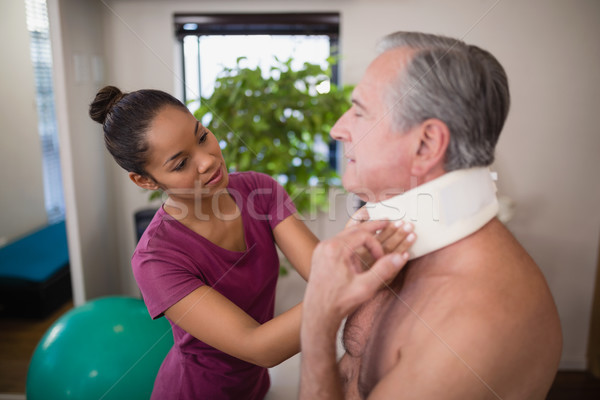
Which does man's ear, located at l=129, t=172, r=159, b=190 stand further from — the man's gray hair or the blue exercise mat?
the blue exercise mat

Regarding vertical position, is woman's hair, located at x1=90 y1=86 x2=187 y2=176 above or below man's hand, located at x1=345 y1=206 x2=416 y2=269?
above

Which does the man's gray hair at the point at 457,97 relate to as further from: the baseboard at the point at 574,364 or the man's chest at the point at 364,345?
the baseboard at the point at 574,364

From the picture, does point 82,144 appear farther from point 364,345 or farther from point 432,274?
point 432,274

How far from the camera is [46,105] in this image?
2283mm

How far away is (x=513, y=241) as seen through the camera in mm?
849

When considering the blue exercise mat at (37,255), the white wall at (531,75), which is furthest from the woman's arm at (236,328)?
the white wall at (531,75)

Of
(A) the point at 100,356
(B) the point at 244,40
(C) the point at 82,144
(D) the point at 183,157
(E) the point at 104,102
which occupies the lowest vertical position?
(A) the point at 100,356

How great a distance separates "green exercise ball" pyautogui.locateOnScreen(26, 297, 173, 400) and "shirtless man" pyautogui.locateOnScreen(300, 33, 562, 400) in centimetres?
102

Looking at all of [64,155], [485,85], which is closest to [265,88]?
[64,155]

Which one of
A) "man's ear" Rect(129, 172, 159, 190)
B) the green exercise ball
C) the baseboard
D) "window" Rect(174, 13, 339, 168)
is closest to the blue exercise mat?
Answer: the green exercise ball

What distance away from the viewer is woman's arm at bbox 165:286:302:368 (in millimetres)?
928

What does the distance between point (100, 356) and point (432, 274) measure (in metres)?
1.27

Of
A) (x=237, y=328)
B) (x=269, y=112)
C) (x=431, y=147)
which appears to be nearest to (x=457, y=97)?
(x=431, y=147)

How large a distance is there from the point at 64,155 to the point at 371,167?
1907 millimetres
